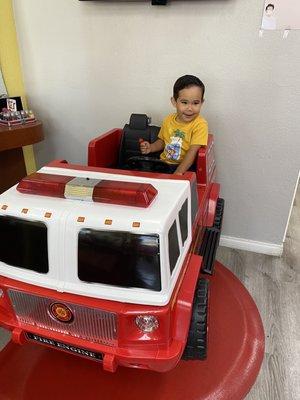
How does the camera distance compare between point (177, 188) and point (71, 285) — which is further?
point (177, 188)

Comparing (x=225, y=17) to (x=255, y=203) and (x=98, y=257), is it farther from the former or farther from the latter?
(x=98, y=257)

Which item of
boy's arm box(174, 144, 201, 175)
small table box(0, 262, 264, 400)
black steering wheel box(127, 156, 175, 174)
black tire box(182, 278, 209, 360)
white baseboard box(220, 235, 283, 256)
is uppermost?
boy's arm box(174, 144, 201, 175)

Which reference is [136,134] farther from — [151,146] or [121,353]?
[121,353]

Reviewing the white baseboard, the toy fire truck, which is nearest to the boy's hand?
the toy fire truck

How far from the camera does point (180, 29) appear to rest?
1.53 m

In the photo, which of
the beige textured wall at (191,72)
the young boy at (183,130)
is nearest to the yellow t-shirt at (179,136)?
the young boy at (183,130)

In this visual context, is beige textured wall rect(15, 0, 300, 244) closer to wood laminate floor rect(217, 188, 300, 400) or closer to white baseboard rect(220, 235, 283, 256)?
white baseboard rect(220, 235, 283, 256)

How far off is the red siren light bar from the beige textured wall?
0.89 metres

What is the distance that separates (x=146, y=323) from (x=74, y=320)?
21 centimetres

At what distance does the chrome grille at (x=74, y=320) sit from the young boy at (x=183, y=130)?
0.72 metres

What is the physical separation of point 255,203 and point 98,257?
1.16m

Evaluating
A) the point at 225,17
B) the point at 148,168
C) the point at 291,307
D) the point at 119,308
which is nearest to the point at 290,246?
the point at 291,307

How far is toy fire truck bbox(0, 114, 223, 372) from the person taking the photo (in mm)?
844

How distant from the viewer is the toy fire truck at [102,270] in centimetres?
84
